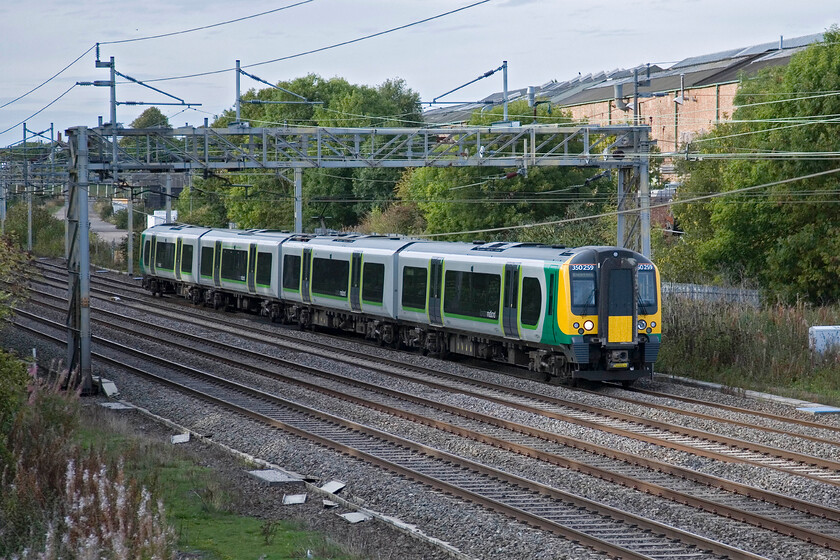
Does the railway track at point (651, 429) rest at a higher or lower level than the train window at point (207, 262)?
lower

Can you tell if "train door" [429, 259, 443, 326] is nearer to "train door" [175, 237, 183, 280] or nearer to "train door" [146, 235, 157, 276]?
"train door" [175, 237, 183, 280]

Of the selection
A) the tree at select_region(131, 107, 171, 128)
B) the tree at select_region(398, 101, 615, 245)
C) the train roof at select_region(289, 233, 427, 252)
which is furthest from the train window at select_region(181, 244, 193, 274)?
the tree at select_region(131, 107, 171, 128)

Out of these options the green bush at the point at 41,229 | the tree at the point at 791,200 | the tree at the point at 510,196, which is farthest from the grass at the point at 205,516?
the green bush at the point at 41,229

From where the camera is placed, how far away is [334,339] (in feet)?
97.4

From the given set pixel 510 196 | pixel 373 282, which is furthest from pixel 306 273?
pixel 510 196

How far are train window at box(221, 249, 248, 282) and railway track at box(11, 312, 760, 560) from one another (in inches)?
584

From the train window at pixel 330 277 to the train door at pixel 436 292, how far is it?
4.52 metres

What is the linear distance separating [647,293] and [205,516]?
38.4ft

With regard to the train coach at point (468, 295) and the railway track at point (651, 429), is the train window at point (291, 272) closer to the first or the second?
the train coach at point (468, 295)

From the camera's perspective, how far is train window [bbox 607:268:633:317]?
20.0 meters

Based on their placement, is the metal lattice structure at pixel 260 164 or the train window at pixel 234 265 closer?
the metal lattice structure at pixel 260 164

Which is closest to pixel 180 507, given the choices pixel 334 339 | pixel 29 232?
pixel 334 339

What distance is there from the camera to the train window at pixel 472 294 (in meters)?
22.0

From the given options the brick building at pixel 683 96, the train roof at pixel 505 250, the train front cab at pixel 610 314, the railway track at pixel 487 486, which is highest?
the brick building at pixel 683 96
